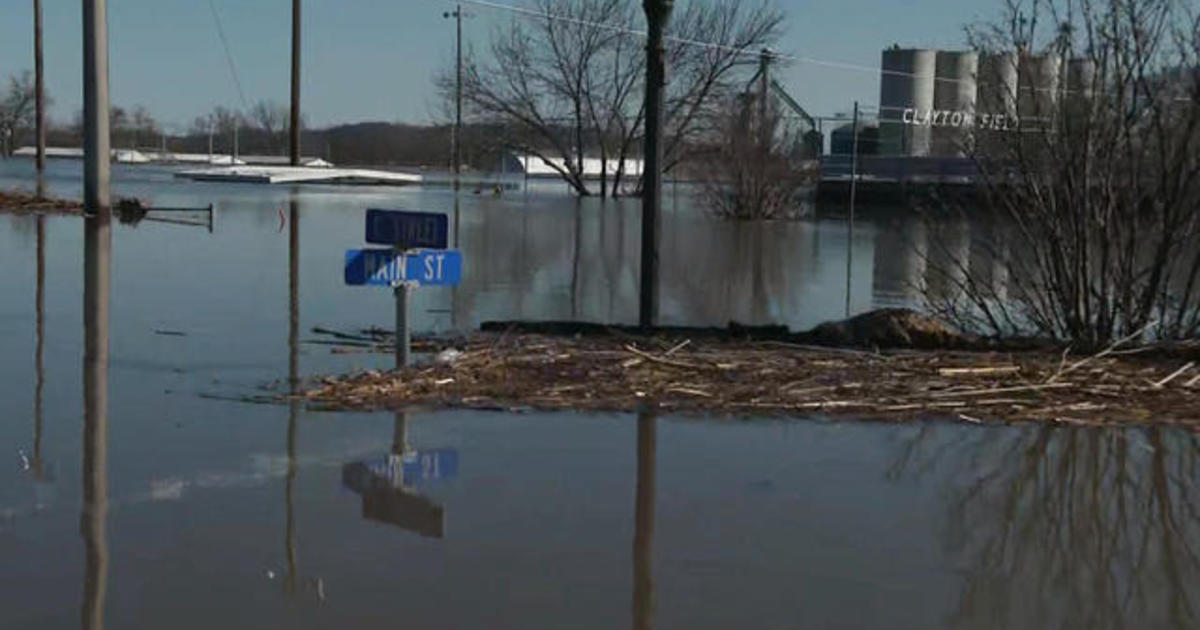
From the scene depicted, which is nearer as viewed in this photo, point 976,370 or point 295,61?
point 976,370

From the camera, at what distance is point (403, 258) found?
9.18 metres

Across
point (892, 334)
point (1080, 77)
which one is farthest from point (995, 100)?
point (892, 334)

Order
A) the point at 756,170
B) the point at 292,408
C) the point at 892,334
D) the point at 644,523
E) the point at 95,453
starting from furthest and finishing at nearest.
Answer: the point at 756,170 → the point at 892,334 → the point at 292,408 → the point at 95,453 → the point at 644,523

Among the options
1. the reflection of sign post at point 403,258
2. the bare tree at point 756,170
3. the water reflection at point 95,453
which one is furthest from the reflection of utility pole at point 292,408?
the bare tree at point 756,170

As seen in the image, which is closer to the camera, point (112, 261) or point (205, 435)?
point (205, 435)

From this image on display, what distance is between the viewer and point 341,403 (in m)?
8.18

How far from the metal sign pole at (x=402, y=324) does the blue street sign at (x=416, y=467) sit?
2.34 meters

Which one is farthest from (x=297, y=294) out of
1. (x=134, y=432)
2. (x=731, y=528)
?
(x=731, y=528)

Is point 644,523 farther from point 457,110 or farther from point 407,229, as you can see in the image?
point 457,110

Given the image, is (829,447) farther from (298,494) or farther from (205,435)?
(205,435)

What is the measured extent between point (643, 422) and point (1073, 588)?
2.98 metres

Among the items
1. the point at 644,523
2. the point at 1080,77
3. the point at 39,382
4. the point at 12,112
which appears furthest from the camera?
the point at 12,112

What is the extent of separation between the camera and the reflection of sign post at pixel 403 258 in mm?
9086

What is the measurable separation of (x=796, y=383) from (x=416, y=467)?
9.64ft
